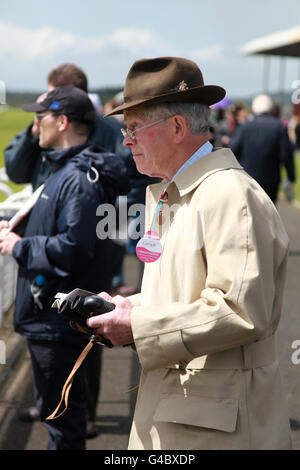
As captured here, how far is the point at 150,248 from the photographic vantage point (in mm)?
2057

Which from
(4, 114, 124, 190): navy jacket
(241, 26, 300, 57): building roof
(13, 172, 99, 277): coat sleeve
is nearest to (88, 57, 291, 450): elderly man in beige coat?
(13, 172, 99, 277): coat sleeve

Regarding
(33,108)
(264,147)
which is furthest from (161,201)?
(264,147)

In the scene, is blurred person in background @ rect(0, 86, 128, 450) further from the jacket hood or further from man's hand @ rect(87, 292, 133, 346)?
man's hand @ rect(87, 292, 133, 346)

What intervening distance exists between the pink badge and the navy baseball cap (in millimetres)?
1440

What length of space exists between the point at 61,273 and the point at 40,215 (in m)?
0.30

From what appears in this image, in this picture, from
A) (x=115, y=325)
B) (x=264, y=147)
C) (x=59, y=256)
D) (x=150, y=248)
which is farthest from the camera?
(x=264, y=147)

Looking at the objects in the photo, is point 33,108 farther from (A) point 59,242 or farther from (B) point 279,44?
(B) point 279,44

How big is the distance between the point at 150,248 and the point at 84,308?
0.27 meters

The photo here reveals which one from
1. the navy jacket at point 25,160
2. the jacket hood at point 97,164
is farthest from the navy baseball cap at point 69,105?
the navy jacket at point 25,160

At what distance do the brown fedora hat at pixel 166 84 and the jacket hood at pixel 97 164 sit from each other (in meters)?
1.19

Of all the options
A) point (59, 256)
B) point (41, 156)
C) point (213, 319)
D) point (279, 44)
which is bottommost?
point (279, 44)

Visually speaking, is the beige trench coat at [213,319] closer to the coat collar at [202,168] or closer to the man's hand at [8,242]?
the coat collar at [202,168]

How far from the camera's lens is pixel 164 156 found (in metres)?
2.07

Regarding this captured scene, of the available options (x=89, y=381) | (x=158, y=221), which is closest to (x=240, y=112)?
(x=89, y=381)
